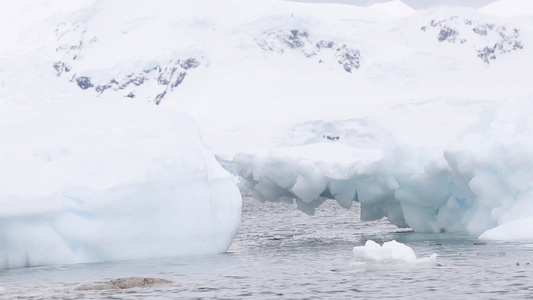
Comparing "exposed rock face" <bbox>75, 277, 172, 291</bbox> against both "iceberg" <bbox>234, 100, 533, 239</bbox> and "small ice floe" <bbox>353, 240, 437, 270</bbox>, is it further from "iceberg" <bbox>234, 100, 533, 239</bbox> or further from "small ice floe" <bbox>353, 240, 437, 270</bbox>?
"iceberg" <bbox>234, 100, 533, 239</bbox>

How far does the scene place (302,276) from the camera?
2881 cm

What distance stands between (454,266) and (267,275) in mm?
4703

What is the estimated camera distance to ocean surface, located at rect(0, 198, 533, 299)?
2520 cm

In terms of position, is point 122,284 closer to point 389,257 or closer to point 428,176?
point 389,257

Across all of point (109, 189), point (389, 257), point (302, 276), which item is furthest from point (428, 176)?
point (109, 189)

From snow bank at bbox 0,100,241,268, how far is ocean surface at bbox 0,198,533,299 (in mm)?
659

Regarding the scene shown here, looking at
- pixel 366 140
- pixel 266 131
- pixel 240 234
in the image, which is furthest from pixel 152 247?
pixel 266 131

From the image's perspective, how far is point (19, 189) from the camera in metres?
30.6

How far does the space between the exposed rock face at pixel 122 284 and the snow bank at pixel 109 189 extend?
14.1ft

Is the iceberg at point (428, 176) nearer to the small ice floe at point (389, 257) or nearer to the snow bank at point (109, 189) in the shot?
the snow bank at point (109, 189)

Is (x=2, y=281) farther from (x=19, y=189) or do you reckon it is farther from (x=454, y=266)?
(x=454, y=266)

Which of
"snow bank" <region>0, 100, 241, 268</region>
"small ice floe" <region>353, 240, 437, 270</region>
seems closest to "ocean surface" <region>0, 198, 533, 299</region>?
"small ice floe" <region>353, 240, 437, 270</region>

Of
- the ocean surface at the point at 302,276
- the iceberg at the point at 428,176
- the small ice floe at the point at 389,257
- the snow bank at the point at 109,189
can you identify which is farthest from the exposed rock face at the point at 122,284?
the iceberg at the point at 428,176

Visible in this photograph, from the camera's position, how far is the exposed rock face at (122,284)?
26438 mm
